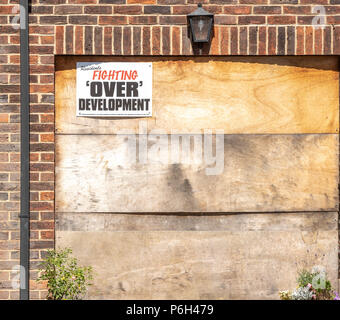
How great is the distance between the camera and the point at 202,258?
5.46 metres

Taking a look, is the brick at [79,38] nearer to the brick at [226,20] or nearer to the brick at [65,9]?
the brick at [65,9]

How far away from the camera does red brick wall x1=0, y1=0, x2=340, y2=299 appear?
5336 mm

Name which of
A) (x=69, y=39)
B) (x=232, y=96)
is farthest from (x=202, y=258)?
(x=69, y=39)

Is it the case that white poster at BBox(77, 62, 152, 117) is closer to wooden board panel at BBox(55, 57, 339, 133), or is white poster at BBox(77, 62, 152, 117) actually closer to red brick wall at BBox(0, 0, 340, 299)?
wooden board panel at BBox(55, 57, 339, 133)

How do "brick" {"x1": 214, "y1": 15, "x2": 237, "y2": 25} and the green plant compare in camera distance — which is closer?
the green plant

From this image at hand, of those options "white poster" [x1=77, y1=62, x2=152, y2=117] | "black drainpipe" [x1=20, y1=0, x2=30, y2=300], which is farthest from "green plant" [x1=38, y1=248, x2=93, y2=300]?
"white poster" [x1=77, y1=62, x2=152, y2=117]

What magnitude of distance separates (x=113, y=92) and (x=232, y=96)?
119 centimetres

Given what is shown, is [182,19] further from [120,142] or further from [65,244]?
[65,244]

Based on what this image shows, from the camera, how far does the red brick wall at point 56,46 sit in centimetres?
534

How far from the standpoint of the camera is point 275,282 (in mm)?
5461

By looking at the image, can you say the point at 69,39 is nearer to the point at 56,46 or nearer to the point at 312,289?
the point at 56,46

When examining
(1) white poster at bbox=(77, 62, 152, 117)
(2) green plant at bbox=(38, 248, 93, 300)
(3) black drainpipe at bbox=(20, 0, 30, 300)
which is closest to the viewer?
(2) green plant at bbox=(38, 248, 93, 300)

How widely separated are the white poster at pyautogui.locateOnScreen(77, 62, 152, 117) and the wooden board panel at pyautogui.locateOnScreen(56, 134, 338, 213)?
26cm

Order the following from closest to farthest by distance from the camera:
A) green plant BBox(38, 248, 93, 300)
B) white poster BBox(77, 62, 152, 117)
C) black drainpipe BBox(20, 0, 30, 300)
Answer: green plant BBox(38, 248, 93, 300) → black drainpipe BBox(20, 0, 30, 300) → white poster BBox(77, 62, 152, 117)
